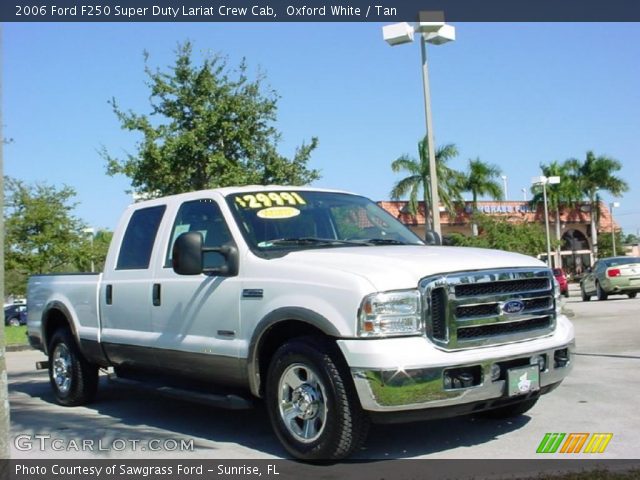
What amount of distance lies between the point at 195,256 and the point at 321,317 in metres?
1.26

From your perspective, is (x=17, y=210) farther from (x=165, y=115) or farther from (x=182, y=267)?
(x=182, y=267)

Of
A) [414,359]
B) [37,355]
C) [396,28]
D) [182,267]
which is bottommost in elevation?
[37,355]

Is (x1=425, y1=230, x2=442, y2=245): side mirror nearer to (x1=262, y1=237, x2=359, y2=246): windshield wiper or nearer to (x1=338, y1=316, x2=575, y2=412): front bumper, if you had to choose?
(x1=262, y1=237, x2=359, y2=246): windshield wiper

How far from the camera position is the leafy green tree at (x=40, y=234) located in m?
33.3

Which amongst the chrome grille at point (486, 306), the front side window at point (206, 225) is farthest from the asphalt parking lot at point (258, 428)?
the front side window at point (206, 225)

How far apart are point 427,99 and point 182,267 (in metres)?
9.56

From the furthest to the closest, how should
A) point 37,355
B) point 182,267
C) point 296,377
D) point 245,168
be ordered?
point 245,168
point 37,355
point 182,267
point 296,377

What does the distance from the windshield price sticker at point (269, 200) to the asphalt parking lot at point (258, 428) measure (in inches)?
76.7

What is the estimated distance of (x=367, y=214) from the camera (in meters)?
7.09

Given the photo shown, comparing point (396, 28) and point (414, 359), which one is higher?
point (396, 28)

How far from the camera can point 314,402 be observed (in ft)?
17.6

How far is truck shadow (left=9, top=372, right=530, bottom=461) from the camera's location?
5812 millimetres

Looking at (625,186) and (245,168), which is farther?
(625,186)

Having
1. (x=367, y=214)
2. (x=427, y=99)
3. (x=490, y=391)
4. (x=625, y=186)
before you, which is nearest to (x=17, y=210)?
(x=427, y=99)
